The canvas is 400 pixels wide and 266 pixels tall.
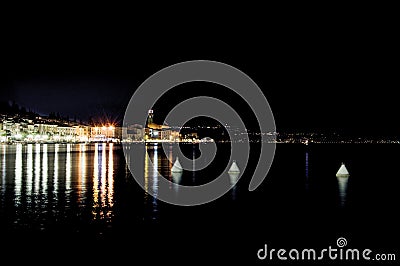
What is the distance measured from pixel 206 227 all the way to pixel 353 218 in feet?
15.4

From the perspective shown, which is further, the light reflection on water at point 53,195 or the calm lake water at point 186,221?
the light reflection on water at point 53,195

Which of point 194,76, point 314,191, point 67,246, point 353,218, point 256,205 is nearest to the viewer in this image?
point 67,246

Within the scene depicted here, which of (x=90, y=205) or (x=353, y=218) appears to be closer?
(x=353, y=218)

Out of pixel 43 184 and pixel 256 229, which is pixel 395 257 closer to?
pixel 256 229

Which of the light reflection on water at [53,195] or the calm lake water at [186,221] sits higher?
the light reflection on water at [53,195]

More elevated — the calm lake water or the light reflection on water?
the light reflection on water

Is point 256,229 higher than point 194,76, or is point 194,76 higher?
point 194,76

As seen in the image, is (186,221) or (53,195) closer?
(186,221)

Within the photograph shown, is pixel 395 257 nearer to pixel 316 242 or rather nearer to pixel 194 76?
pixel 316 242

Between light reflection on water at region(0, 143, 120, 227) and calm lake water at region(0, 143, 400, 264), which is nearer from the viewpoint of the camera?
calm lake water at region(0, 143, 400, 264)

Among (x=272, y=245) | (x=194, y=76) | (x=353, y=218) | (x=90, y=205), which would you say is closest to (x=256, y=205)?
(x=353, y=218)

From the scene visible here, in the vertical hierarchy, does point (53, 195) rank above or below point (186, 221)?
above

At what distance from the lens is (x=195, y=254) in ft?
37.3

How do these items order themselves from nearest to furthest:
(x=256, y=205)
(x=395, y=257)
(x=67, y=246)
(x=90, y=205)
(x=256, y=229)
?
(x=395, y=257), (x=67, y=246), (x=256, y=229), (x=90, y=205), (x=256, y=205)
